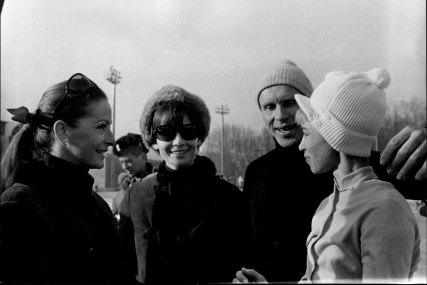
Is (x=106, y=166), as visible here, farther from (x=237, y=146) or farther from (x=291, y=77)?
(x=291, y=77)

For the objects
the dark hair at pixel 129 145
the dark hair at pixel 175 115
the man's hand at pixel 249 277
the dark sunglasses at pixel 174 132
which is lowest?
the man's hand at pixel 249 277

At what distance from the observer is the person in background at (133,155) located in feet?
5.09

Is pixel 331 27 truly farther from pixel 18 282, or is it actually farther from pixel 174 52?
pixel 18 282

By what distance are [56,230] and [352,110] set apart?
0.92 metres

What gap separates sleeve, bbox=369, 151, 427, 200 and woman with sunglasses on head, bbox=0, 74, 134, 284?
830 mm

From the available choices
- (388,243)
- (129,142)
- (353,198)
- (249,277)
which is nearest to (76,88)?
(129,142)

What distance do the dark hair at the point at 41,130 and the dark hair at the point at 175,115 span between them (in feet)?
0.77

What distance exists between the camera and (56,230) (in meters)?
1.30

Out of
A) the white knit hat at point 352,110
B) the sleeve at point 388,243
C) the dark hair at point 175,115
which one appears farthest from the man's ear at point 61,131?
the sleeve at point 388,243

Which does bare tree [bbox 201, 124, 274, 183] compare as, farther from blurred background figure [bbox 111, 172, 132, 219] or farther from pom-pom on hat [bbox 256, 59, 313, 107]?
blurred background figure [bbox 111, 172, 132, 219]

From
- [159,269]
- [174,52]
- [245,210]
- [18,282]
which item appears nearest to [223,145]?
[245,210]

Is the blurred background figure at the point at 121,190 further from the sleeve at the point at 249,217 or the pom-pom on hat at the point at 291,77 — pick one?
the pom-pom on hat at the point at 291,77

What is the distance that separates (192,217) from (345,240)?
0.54 m

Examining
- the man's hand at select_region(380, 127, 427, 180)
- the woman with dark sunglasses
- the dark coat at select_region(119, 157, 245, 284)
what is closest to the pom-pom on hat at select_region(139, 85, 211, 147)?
the woman with dark sunglasses
